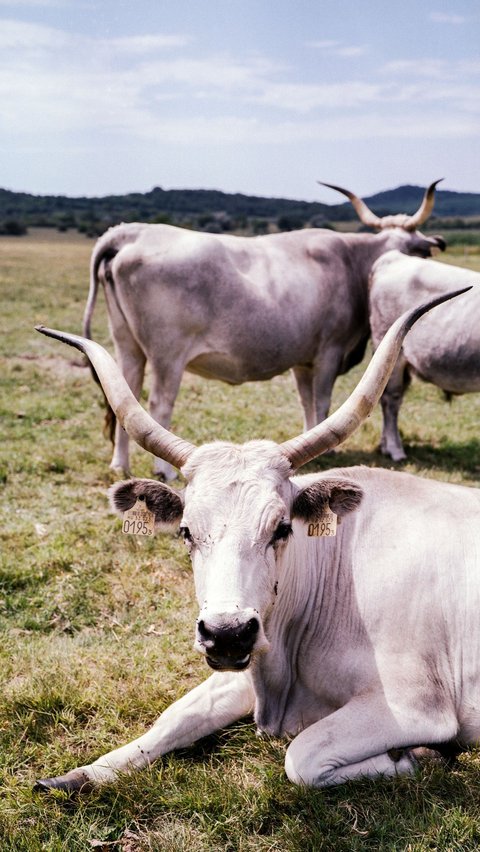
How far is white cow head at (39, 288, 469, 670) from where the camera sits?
3.16 meters

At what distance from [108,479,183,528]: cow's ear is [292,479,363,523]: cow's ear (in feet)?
2.00

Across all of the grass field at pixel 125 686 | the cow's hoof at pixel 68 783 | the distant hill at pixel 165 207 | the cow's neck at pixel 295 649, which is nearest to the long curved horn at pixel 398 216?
the grass field at pixel 125 686

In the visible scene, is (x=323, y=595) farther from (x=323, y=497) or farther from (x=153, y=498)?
(x=153, y=498)

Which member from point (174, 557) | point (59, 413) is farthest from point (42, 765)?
point (59, 413)

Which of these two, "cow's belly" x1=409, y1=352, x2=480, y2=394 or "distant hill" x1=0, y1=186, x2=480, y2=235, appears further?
"distant hill" x1=0, y1=186, x2=480, y2=235

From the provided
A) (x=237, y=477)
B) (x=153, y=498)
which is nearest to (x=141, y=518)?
(x=153, y=498)

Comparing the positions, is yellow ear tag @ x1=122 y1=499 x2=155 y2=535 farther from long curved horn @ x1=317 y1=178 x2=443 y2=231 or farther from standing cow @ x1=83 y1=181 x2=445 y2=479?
long curved horn @ x1=317 y1=178 x2=443 y2=231

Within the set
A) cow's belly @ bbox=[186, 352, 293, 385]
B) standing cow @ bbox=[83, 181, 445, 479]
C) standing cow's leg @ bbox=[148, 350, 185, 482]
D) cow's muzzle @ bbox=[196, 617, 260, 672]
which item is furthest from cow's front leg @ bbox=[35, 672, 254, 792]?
cow's belly @ bbox=[186, 352, 293, 385]

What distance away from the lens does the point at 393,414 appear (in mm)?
9023

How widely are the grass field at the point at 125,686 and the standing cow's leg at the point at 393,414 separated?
0.20 meters

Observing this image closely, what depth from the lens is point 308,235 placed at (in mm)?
9133

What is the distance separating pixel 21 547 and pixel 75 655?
6.02 feet

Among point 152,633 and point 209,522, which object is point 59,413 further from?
point 209,522

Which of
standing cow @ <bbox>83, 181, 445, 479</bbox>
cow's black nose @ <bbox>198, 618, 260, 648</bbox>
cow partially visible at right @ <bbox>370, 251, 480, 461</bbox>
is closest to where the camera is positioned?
cow's black nose @ <bbox>198, 618, 260, 648</bbox>
